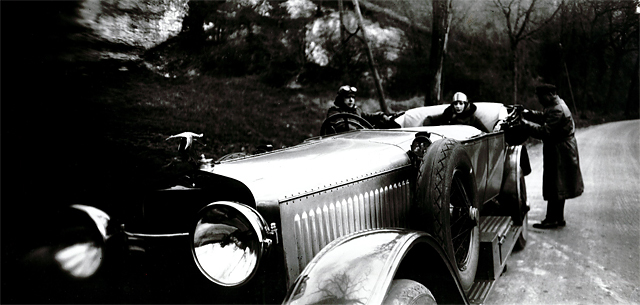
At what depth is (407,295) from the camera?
200 cm

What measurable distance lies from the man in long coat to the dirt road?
0.57 ft

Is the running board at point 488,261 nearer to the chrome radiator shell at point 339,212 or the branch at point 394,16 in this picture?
the chrome radiator shell at point 339,212

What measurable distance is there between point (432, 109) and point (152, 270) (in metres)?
3.49

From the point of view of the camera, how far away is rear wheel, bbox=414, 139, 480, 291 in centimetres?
258

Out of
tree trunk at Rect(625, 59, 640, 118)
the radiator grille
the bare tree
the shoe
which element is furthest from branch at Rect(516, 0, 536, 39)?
the radiator grille

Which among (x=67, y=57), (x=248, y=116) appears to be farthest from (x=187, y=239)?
(x=248, y=116)

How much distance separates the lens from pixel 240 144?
550cm

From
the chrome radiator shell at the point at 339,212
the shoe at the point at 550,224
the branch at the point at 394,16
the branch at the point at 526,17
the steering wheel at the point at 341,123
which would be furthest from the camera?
the branch at the point at 394,16

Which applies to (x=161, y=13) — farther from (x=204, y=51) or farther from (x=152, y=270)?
(x=152, y=270)

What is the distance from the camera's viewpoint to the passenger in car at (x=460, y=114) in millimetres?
4398

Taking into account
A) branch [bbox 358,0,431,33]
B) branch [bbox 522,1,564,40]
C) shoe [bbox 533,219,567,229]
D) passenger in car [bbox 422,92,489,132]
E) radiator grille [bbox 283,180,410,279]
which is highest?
branch [bbox 358,0,431,33]

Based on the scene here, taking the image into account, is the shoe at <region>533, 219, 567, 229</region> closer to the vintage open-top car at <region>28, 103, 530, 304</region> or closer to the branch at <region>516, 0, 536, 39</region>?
the branch at <region>516, 0, 536, 39</region>

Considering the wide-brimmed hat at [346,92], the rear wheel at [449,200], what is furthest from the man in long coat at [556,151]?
the rear wheel at [449,200]

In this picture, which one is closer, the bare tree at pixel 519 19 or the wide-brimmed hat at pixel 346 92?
the wide-brimmed hat at pixel 346 92
